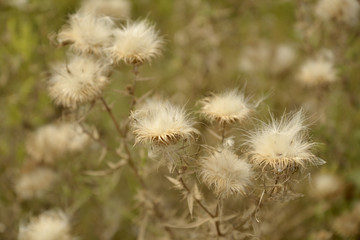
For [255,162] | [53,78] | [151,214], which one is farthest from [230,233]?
[53,78]

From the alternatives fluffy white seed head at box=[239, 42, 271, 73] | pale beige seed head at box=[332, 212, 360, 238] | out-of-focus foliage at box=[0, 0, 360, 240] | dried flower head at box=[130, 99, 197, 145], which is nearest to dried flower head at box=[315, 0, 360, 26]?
out-of-focus foliage at box=[0, 0, 360, 240]

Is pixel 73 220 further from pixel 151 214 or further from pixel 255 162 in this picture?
pixel 255 162

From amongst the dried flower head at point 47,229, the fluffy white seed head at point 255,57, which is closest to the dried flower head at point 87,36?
the dried flower head at point 47,229

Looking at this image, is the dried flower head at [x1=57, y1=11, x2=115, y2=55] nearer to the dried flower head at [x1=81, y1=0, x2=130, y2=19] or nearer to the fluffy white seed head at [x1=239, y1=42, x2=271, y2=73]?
the dried flower head at [x1=81, y1=0, x2=130, y2=19]

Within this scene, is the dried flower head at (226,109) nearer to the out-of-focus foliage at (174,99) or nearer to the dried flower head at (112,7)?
the out-of-focus foliage at (174,99)

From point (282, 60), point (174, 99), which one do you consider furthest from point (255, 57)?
point (174, 99)

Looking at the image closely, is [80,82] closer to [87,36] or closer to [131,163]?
[87,36]
